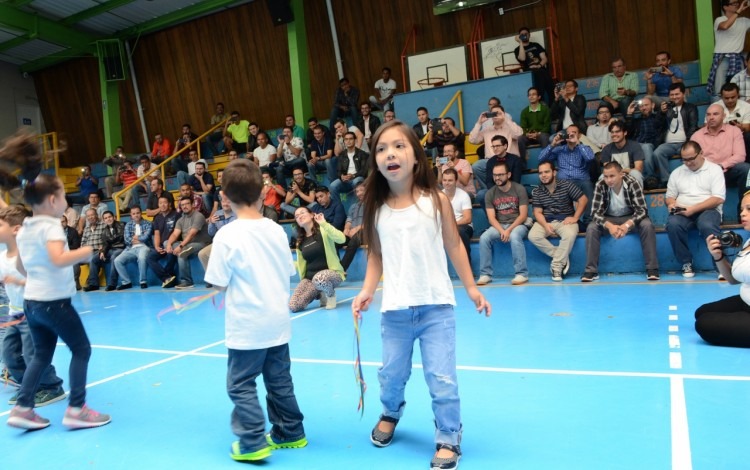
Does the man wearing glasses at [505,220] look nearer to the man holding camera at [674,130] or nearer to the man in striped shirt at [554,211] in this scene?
the man in striped shirt at [554,211]

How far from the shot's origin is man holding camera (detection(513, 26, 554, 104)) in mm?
11062

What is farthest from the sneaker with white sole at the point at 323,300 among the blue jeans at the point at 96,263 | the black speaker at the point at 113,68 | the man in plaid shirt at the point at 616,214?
the black speaker at the point at 113,68

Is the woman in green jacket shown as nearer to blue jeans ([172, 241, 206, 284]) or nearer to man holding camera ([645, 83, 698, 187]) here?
blue jeans ([172, 241, 206, 284])

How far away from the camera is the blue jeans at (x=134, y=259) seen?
11.0 meters

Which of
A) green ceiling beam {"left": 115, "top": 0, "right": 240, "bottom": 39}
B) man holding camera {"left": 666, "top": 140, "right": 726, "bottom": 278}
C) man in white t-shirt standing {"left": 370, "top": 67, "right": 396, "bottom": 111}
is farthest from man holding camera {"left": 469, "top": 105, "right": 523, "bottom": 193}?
green ceiling beam {"left": 115, "top": 0, "right": 240, "bottom": 39}

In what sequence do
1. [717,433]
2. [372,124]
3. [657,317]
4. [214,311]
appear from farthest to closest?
[372,124] < [214,311] < [657,317] < [717,433]

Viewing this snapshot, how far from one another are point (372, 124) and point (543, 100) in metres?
3.19

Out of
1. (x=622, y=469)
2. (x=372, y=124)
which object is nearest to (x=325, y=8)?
(x=372, y=124)

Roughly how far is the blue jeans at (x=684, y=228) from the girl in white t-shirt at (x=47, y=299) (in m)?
6.17

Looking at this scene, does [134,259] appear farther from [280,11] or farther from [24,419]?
[24,419]

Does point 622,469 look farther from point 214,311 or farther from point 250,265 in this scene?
point 214,311

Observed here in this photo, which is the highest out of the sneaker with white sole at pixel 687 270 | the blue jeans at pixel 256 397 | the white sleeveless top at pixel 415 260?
the white sleeveless top at pixel 415 260

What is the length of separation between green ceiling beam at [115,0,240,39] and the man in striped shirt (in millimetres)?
10285

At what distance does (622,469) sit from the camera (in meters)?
2.43
